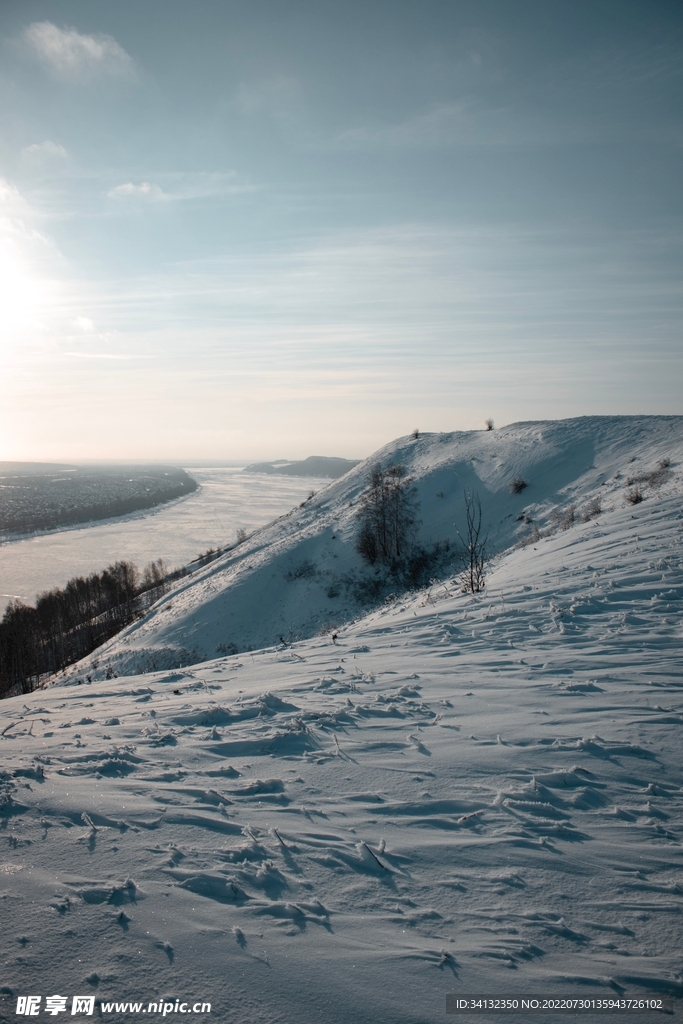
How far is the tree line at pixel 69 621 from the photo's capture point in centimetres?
3562

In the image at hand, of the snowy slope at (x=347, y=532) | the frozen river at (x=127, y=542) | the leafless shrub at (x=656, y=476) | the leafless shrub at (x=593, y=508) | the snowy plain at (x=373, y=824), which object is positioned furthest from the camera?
the frozen river at (x=127, y=542)

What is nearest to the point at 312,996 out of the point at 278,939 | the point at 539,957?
the point at 278,939

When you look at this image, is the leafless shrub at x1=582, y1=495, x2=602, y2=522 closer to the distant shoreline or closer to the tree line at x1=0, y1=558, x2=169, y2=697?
the tree line at x1=0, y1=558, x2=169, y2=697

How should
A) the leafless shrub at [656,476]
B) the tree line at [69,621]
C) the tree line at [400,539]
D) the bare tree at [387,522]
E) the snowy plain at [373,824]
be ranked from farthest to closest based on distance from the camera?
the tree line at [69,621] → the bare tree at [387,522] → the tree line at [400,539] → the leafless shrub at [656,476] → the snowy plain at [373,824]

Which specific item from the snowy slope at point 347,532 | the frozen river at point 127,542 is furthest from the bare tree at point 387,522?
the frozen river at point 127,542

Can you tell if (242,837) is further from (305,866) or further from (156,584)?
(156,584)

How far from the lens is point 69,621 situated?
50.1m

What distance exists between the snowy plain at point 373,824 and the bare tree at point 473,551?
3687 millimetres

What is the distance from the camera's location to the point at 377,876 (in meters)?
3.29

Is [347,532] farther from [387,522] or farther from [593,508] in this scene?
[593,508]

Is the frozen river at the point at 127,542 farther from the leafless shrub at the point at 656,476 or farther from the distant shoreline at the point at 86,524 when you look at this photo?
the leafless shrub at the point at 656,476

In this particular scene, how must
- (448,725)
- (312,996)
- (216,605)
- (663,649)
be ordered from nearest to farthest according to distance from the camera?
1. (312,996)
2. (448,725)
3. (663,649)
4. (216,605)

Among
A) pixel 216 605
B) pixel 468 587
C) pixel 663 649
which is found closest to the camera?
pixel 663 649

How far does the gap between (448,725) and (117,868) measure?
Result: 3.31 meters
